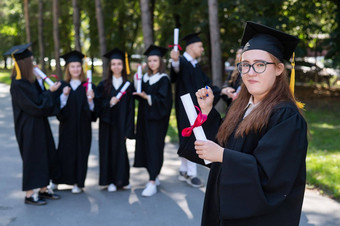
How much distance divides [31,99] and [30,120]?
0.32m

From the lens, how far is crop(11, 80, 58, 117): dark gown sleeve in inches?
194

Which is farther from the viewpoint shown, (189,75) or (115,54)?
(189,75)

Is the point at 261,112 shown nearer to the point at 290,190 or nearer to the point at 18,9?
the point at 290,190

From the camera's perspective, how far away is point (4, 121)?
11.3 m

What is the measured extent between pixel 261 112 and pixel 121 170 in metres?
3.80

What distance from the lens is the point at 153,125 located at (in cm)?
586

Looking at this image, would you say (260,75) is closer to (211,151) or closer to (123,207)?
(211,151)

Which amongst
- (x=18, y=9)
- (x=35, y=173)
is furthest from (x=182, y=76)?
(x=18, y=9)

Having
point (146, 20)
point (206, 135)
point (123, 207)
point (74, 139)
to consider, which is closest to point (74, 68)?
point (74, 139)

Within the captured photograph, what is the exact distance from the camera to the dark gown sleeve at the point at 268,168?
2080mm

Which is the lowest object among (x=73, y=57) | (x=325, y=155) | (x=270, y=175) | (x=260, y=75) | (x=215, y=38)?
(x=325, y=155)

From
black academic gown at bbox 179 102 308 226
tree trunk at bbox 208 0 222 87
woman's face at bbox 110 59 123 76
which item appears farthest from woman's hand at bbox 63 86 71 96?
tree trunk at bbox 208 0 222 87

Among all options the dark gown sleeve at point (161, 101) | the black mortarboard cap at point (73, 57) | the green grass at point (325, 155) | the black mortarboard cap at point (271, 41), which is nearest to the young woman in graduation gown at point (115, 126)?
the dark gown sleeve at point (161, 101)

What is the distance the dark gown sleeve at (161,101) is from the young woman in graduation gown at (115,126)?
13.9 inches
